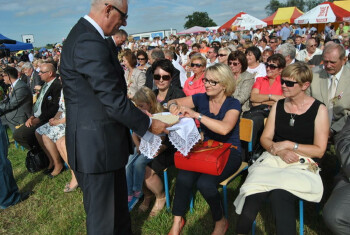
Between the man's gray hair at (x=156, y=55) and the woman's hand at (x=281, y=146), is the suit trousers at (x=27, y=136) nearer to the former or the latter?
the man's gray hair at (x=156, y=55)

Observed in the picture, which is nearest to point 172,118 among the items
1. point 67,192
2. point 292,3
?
point 67,192

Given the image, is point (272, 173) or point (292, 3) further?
point (292, 3)

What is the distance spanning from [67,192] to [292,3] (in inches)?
3273

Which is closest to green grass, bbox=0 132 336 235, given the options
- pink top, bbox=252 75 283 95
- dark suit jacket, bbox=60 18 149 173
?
pink top, bbox=252 75 283 95

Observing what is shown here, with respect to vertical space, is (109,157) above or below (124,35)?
below

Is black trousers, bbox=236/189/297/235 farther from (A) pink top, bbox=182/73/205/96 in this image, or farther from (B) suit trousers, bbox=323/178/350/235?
(A) pink top, bbox=182/73/205/96

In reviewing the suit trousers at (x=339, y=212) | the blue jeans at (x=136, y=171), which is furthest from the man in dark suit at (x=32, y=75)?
the suit trousers at (x=339, y=212)

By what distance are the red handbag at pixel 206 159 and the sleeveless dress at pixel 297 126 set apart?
0.60 m

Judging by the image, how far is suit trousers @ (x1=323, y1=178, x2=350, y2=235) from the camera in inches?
82.8

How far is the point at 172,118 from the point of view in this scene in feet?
8.05

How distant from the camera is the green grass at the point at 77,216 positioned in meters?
2.88

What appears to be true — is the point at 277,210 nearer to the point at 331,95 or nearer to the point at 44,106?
the point at 331,95

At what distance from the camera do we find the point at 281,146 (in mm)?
2668

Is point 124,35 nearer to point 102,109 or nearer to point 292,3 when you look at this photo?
point 102,109
